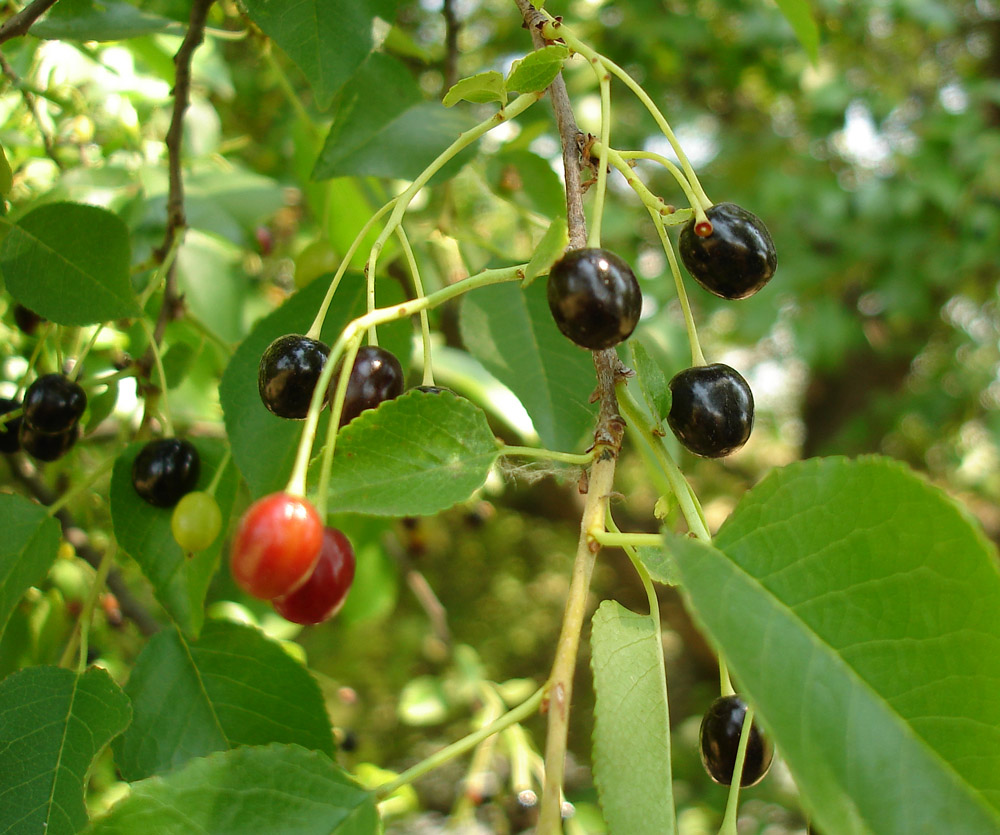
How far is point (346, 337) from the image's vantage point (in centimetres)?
53

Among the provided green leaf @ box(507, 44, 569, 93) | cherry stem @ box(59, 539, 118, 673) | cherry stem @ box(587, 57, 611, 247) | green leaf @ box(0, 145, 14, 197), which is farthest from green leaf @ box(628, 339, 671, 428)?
green leaf @ box(0, 145, 14, 197)

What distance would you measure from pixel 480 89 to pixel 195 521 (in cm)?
50

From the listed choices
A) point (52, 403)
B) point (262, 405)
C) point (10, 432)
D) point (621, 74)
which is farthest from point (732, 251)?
point (10, 432)

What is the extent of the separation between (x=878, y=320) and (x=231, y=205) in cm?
442

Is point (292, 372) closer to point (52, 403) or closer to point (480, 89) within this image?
point (480, 89)

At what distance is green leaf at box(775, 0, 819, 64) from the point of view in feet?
3.62

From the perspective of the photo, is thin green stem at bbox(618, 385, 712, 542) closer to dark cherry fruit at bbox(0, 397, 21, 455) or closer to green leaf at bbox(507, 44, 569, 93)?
green leaf at bbox(507, 44, 569, 93)

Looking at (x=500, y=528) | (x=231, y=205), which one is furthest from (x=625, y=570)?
(x=231, y=205)

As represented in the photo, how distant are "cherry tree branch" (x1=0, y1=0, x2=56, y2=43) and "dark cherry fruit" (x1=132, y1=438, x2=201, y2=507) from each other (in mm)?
445

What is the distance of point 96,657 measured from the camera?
179 cm

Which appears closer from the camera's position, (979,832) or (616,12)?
(979,832)

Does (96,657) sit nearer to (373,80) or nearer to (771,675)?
(373,80)

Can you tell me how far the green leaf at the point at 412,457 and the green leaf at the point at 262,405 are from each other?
29 cm

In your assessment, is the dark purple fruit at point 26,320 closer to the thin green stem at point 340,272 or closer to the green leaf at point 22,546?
the green leaf at point 22,546
